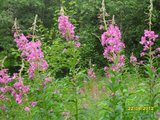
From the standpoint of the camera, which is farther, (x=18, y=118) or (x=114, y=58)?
(x=18, y=118)

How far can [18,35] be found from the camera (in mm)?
5488

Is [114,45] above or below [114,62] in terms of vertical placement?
above

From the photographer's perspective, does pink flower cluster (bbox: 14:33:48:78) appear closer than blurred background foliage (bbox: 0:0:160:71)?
Yes

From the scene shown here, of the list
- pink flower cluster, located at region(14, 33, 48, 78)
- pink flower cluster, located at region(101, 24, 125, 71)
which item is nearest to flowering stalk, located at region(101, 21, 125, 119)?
pink flower cluster, located at region(101, 24, 125, 71)

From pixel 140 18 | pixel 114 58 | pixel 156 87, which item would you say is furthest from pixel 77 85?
pixel 140 18

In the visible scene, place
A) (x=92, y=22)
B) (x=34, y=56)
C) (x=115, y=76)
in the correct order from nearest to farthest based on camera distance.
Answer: (x=115, y=76), (x=34, y=56), (x=92, y=22)

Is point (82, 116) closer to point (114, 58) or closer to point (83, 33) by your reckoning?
point (114, 58)

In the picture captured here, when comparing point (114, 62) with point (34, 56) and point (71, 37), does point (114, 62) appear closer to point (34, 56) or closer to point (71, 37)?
point (71, 37)

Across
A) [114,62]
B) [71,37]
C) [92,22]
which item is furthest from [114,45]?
[92,22]

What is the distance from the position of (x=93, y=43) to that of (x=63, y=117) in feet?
41.5

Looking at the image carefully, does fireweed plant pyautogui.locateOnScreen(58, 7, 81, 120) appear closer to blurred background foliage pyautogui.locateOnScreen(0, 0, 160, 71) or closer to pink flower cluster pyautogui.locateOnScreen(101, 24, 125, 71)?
pink flower cluster pyautogui.locateOnScreen(101, 24, 125, 71)

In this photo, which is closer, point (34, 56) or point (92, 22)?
point (34, 56)

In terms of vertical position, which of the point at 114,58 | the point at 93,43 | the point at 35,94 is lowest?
the point at 35,94

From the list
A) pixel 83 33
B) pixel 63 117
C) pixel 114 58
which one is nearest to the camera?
pixel 114 58
